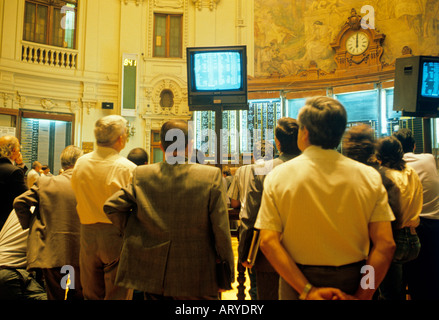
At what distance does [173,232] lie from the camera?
1704 mm

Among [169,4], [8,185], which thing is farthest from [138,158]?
[169,4]

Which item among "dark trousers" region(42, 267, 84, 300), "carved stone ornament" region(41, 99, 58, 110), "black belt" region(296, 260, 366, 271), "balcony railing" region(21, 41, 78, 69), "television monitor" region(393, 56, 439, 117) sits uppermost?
"balcony railing" region(21, 41, 78, 69)

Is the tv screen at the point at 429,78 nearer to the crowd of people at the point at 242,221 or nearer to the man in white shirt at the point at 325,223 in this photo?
the crowd of people at the point at 242,221

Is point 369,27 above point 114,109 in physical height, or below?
above

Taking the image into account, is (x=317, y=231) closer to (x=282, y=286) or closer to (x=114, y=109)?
(x=282, y=286)

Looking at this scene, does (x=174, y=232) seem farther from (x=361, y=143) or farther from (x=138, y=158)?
(x=138, y=158)

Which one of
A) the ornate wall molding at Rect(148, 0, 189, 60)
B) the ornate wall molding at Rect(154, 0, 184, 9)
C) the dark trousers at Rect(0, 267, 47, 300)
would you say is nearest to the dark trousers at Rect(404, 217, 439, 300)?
the dark trousers at Rect(0, 267, 47, 300)

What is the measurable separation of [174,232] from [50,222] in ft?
4.05

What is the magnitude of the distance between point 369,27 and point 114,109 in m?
7.13

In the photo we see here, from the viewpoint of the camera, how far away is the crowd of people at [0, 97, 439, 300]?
1.36 meters

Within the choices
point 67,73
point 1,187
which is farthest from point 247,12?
point 1,187

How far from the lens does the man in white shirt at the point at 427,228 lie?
2688 mm

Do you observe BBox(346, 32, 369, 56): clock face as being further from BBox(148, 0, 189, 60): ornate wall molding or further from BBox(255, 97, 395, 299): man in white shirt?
BBox(255, 97, 395, 299): man in white shirt

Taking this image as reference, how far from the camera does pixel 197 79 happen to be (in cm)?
345
